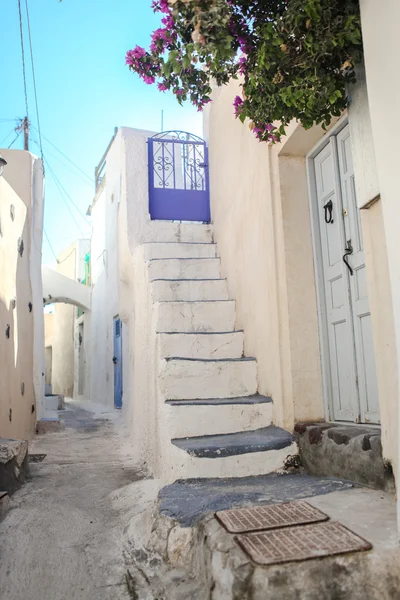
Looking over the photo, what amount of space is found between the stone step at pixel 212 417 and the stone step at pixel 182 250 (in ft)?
8.75

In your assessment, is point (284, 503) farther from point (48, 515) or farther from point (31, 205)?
point (31, 205)

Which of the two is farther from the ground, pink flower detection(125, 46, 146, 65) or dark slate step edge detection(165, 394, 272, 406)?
pink flower detection(125, 46, 146, 65)

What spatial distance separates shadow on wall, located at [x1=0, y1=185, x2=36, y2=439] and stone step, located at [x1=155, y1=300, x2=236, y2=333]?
2.13 metres

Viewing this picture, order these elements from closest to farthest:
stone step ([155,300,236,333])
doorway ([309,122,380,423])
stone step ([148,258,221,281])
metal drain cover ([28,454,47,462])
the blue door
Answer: doorway ([309,122,380,423]), stone step ([155,300,236,333]), metal drain cover ([28,454,47,462]), stone step ([148,258,221,281]), the blue door

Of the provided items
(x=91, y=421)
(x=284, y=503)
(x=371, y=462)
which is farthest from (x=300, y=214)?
(x=91, y=421)

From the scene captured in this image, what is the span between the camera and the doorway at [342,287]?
318cm

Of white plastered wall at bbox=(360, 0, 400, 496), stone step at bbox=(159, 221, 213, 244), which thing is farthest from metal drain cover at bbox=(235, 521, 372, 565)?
stone step at bbox=(159, 221, 213, 244)

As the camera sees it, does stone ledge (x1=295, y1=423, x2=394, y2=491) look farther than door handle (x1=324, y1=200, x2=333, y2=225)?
No

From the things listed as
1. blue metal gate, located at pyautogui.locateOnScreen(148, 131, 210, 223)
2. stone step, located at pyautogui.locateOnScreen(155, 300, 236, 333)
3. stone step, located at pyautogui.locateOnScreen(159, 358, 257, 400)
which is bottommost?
stone step, located at pyautogui.locateOnScreen(159, 358, 257, 400)

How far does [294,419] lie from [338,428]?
48 centimetres

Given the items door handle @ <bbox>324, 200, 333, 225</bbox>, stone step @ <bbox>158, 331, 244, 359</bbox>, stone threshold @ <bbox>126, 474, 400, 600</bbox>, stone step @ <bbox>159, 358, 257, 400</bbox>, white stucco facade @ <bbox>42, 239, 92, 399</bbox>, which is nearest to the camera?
stone threshold @ <bbox>126, 474, 400, 600</bbox>

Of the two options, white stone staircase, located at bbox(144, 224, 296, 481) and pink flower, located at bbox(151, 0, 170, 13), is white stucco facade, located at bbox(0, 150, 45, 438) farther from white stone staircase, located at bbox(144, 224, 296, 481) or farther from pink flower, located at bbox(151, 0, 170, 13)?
pink flower, located at bbox(151, 0, 170, 13)

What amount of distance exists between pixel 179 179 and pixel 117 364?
16.0 feet

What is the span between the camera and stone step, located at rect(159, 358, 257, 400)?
4.11 m
